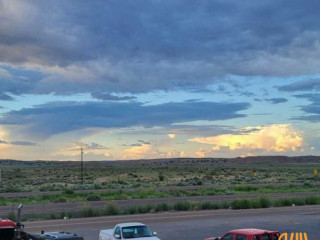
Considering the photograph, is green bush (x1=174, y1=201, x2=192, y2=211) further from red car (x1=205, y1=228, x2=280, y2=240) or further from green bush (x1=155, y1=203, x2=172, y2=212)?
red car (x1=205, y1=228, x2=280, y2=240)

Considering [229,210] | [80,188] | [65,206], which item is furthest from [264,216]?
[80,188]

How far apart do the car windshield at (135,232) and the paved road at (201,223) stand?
685 cm

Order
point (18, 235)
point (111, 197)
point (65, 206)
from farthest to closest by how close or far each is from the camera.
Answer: point (111, 197) < point (65, 206) < point (18, 235)

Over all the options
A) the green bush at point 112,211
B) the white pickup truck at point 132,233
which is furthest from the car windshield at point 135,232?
the green bush at point 112,211

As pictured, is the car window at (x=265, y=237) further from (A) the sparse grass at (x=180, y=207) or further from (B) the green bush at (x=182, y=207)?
(B) the green bush at (x=182, y=207)

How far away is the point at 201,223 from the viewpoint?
3384cm

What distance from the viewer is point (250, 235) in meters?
16.4

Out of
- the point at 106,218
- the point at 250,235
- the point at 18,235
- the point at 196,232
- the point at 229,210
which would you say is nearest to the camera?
the point at 18,235

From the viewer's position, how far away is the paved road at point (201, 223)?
28797 mm

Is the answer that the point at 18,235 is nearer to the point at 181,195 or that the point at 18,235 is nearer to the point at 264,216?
the point at 264,216

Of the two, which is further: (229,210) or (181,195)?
(181,195)

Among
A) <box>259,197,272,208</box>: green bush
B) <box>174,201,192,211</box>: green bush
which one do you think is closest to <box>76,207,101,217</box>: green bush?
<box>174,201,192,211</box>: green bush

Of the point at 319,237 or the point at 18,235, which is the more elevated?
the point at 18,235

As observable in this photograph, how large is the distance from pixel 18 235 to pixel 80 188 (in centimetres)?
5906
